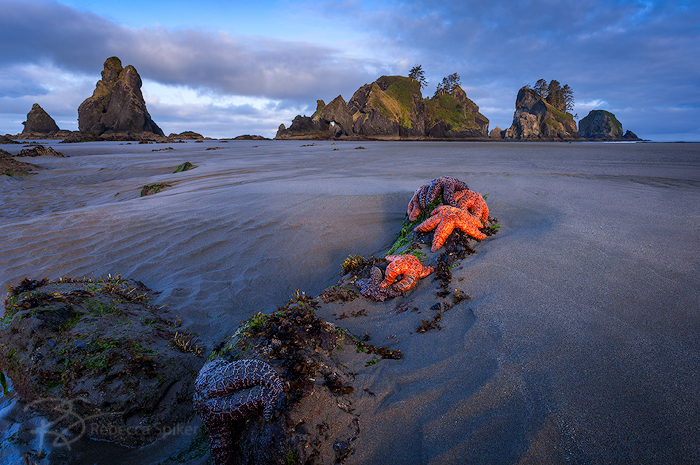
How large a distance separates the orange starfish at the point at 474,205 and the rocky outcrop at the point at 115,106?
84637 mm

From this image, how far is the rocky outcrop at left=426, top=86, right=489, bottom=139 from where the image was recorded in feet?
324

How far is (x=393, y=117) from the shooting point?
83.5 metres

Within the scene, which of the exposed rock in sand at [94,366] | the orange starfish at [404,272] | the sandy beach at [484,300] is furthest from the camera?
the orange starfish at [404,272]

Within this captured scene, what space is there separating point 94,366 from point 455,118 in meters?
116

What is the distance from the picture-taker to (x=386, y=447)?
6.93 feet

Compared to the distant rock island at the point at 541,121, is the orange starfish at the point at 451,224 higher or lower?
lower

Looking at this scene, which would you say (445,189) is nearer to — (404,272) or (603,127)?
(404,272)

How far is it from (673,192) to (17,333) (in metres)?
11.5

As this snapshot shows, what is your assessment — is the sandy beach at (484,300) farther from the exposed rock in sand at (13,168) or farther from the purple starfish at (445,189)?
the exposed rock in sand at (13,168)

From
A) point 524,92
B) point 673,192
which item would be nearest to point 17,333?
point 673,192

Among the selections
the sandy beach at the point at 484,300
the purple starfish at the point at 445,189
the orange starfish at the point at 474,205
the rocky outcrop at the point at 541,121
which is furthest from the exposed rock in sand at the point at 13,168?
the rocky outcrop at the point at 541,121

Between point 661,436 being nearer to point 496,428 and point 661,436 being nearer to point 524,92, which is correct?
point 496,428

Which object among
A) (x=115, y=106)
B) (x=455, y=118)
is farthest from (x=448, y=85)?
(x=115, y=106)

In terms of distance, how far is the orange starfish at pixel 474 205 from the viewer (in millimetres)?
5340
